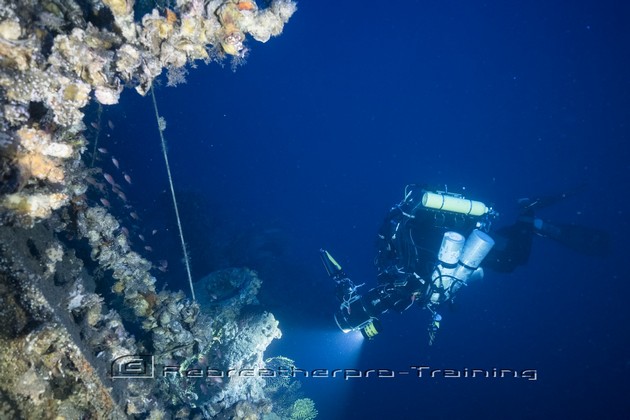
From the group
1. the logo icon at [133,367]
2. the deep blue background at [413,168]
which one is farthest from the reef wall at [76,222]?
the deep blue background at [413,168]

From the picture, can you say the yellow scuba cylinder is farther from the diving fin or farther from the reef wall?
the reef wall

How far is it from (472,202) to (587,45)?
67830 millimetres

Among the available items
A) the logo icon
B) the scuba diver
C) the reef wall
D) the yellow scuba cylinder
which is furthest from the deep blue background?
the logo icon

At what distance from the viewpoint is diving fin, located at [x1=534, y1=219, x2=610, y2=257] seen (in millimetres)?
11031

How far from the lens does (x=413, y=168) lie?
269 ft

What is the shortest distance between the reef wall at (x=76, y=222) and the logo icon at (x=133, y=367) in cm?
8

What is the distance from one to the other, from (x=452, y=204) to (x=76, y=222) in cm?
718

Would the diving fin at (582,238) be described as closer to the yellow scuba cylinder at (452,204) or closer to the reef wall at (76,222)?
the yellow scuba cylinder at (452,204)

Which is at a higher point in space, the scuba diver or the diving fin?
the diving fin

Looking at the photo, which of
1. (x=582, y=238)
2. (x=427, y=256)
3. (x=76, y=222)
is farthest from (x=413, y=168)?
(x=76, y=222)

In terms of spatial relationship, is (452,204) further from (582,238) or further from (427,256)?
(582,238)

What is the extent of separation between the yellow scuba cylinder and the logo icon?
6.16 m

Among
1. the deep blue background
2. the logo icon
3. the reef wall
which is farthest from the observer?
the deep blue background

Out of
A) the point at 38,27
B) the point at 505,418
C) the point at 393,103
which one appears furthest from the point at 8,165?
the point at 393,103
